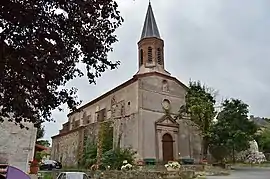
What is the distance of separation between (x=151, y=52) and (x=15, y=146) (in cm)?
2102

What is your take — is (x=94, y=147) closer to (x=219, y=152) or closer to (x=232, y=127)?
(x=219, y=152)

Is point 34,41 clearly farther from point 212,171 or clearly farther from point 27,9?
point 212,171

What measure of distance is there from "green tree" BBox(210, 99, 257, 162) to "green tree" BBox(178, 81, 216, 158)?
0.88 meters

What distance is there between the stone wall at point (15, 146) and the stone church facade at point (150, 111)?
1079 cm

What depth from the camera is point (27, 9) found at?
17.7 feet

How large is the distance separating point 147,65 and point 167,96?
165 inches

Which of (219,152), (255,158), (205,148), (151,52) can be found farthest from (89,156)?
(255,158)

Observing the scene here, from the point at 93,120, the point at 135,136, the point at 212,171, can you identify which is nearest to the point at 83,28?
the point at 212,171

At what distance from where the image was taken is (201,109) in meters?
30.2

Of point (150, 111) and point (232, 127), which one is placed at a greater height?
point (150, 111)

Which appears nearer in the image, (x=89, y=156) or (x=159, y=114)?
(x=89, y=156)

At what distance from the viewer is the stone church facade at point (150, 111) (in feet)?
101

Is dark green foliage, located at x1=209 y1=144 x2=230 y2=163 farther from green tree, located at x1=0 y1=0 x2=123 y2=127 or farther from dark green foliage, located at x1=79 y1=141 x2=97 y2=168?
green tree, located at x1=0 y1=0 x2=123 y2=127

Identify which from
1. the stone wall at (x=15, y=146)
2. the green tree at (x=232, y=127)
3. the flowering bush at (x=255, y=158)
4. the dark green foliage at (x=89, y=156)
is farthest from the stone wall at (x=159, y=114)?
the stone wall at (x=15, y=146)
